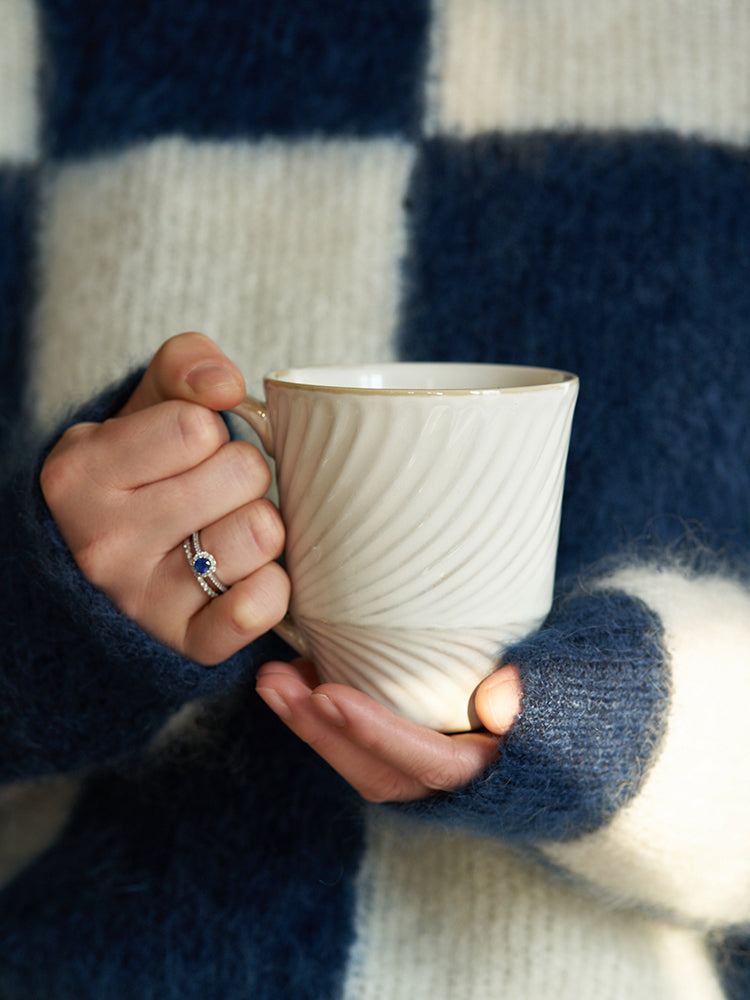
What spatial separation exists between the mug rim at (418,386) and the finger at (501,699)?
16 centimetres

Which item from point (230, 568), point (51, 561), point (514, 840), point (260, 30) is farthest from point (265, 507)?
point (260, 30)

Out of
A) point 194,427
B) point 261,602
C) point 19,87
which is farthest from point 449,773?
point 19,87

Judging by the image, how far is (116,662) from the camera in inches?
22.5

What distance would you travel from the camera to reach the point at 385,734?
44cm

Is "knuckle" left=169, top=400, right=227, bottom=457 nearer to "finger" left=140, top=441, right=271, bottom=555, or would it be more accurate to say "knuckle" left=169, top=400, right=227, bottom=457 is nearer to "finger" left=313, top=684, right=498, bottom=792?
"finger" left=140, top=441, right=271, bottom=555

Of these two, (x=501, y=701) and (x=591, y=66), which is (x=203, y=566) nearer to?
(x=501, y=701)

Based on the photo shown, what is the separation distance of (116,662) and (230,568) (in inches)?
5.8

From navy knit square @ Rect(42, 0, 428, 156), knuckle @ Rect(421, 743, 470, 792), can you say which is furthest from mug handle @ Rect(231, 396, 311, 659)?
navy knit square @ Rect(42, 0, 428, 156)

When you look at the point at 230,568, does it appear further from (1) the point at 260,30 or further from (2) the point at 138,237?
(1) the point at 260,30

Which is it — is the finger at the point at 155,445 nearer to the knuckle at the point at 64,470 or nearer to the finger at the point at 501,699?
the knuckle at the point at 64,470

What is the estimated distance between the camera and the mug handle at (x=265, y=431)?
0.49m

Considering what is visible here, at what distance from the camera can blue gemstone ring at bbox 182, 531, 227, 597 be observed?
490mm

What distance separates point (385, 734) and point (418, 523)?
11 cm

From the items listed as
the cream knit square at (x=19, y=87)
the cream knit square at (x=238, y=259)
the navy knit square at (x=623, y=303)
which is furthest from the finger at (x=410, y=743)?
the cream knit square at (x=19, y=87)
